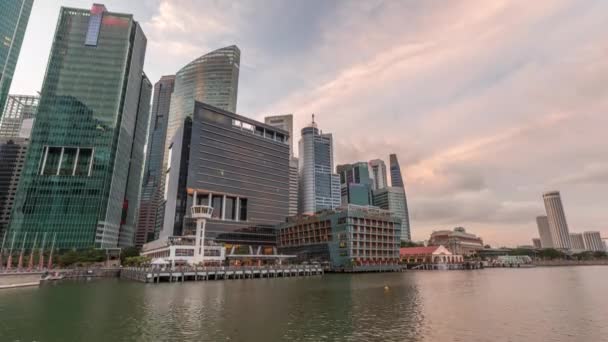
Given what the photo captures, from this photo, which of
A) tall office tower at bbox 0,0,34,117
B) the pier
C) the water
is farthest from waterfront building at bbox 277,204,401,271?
tall office tower at bbox 0,0,34,117

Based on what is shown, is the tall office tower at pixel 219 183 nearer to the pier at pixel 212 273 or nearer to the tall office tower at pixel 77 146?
the tall office tower at pixel 77 146

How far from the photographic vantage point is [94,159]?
18238 cm

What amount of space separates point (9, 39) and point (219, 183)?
153 m

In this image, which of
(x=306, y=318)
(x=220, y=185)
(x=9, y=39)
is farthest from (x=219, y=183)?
(x=9, y=39)

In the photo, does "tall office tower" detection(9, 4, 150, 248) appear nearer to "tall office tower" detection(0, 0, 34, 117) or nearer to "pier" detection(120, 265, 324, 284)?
"tall office tower" detection(0, 0, 34, 117)

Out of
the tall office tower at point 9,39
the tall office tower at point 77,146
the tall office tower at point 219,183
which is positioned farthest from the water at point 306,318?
the tall office tower at point 9,39

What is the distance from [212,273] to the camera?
105062mm

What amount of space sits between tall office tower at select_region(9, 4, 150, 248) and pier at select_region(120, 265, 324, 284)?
212 ft

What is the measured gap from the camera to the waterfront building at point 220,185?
16909 centimetres

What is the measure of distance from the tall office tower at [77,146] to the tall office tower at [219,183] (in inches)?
1356

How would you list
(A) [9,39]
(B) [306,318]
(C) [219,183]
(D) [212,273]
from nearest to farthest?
1. (B) [306,318]
2. (D) [212,273]
3. (C) [219,183]
4. (A) [9,39]

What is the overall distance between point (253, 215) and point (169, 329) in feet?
514

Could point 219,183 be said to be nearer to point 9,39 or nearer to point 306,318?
point 306,318

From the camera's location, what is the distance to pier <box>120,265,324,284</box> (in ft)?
313
